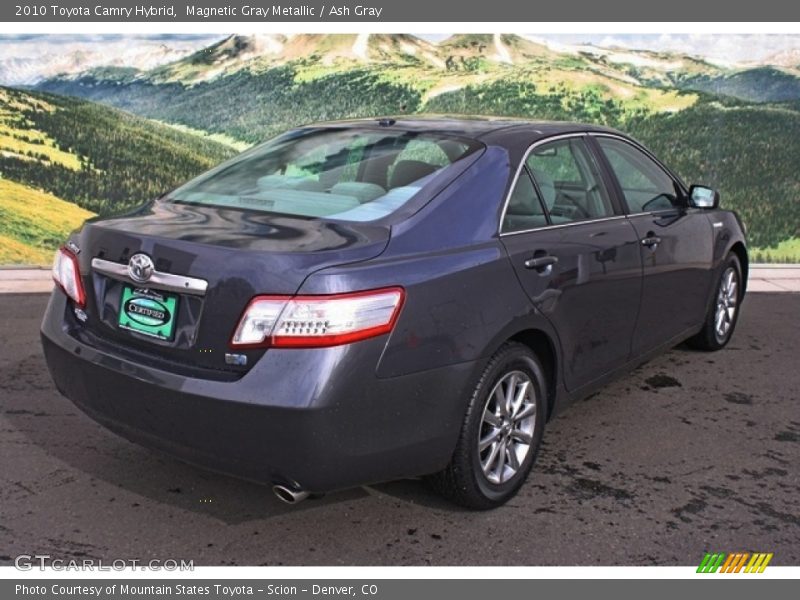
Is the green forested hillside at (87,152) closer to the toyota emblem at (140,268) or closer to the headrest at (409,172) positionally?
the headrest at (409,172)

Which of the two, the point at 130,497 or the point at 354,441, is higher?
the point at 354,441

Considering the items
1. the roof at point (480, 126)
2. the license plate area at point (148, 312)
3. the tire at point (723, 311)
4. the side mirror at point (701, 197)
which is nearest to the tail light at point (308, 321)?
the license plate area at point (148, 312)

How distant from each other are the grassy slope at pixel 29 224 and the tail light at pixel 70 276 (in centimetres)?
592

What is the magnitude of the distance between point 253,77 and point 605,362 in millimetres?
7470

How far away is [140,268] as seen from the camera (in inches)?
116

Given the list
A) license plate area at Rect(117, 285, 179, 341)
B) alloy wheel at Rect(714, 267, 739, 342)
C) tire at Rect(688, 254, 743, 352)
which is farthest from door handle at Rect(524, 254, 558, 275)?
alloy wheel at Rect(714, 267, 739, 342)

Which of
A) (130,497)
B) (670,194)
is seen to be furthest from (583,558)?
(670,194)

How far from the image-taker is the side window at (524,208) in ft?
11.3

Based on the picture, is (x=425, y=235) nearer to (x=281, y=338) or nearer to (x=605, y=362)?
(x=281, y=338)

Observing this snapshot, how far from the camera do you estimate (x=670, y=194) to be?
4965 millimetres

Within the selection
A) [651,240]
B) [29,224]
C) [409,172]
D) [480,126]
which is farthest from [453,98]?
[409,172]

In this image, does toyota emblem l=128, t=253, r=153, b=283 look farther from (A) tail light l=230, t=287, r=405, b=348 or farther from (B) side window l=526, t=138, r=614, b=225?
(B) side window l=526, t=138, r=614, b=225

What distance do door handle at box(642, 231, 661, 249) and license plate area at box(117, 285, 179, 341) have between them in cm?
248

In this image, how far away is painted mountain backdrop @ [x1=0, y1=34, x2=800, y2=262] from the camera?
977 centimetres
